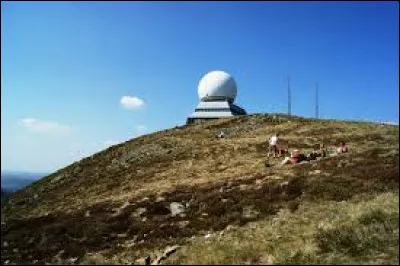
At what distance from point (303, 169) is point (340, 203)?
7333mm

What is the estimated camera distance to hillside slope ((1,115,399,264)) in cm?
2667

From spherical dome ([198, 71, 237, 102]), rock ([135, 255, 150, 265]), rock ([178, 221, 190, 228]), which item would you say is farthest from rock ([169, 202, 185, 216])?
spherical dome ([198, 71, 237, 102])

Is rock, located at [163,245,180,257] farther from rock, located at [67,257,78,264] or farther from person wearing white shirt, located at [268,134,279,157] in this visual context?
person wearing white shirt, located at [268,134,279,157]

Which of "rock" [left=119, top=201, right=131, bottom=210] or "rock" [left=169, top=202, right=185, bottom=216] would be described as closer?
"rock" [left=169, top=202, right=185, bottom=216]

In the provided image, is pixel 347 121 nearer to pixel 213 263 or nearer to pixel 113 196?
pixel 113 196

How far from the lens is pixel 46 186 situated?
51.0m

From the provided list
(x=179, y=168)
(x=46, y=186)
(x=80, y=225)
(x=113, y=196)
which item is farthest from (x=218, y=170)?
(x=46, y=186)

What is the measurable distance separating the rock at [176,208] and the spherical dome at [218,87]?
194 feet

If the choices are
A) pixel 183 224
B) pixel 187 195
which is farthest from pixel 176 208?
pixel 183 224

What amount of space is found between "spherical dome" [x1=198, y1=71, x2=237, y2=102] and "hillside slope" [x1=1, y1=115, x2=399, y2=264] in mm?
38113

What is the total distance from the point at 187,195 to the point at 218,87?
58.2 m

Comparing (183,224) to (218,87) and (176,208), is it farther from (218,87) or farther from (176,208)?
(218,87)

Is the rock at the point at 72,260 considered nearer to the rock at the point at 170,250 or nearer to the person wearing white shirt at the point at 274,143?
the rock at the point at 170,250

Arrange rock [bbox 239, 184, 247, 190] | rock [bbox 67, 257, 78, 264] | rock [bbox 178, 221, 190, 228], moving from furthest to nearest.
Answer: rock [bbox 239, 184, 247, 190] → rock [bbox 178, 221, 190, 228] → rock [bbox 67, 257, 78, 264]
